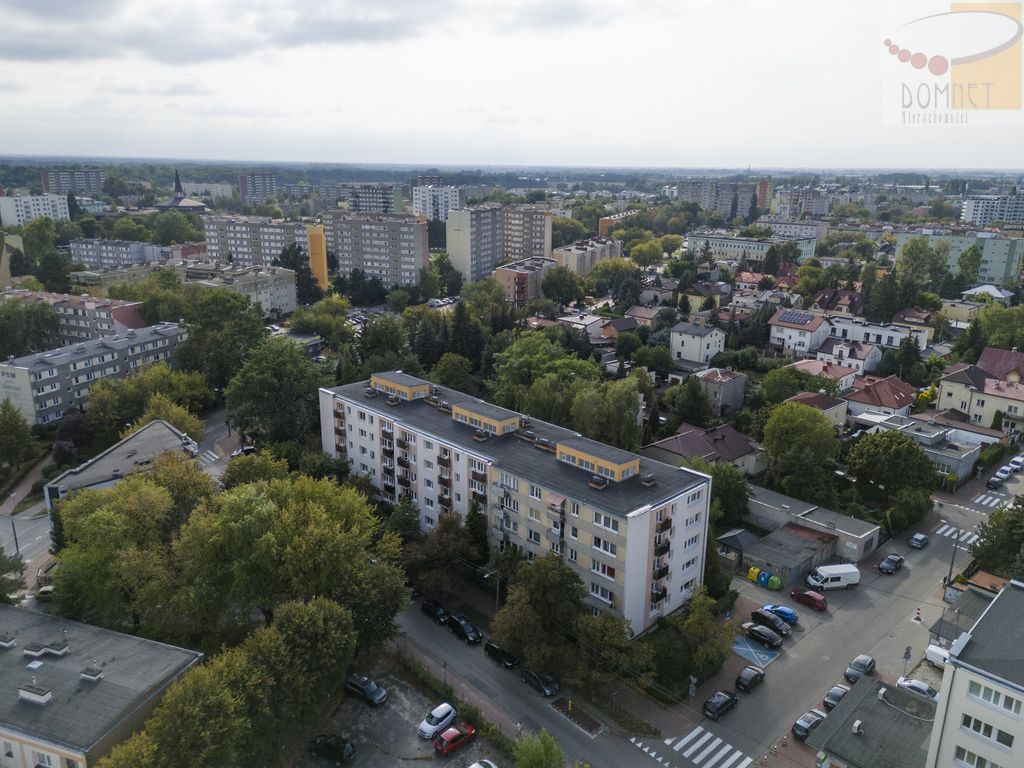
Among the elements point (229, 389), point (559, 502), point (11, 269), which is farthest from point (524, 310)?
point (11, 269)

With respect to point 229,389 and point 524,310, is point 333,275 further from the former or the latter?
point 229,389

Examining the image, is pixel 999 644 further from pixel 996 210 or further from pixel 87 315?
pixel 996 210

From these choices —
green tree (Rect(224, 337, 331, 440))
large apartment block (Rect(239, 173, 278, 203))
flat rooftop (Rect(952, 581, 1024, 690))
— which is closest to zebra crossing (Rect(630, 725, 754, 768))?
flat rooftop (Rect(952, 581, 1024, 690))

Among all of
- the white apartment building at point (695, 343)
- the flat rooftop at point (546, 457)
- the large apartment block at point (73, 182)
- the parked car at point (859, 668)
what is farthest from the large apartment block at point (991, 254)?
the large apartment block at point (73, 182)

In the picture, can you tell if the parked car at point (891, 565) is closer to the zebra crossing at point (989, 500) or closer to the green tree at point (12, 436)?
the zebra crossing at point (989, 500)

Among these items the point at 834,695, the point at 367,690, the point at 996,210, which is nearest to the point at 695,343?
the point at 834,695

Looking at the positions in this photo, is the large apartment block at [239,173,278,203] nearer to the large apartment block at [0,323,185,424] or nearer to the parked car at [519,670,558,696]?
the large apartment block at [0,323,185,424]
